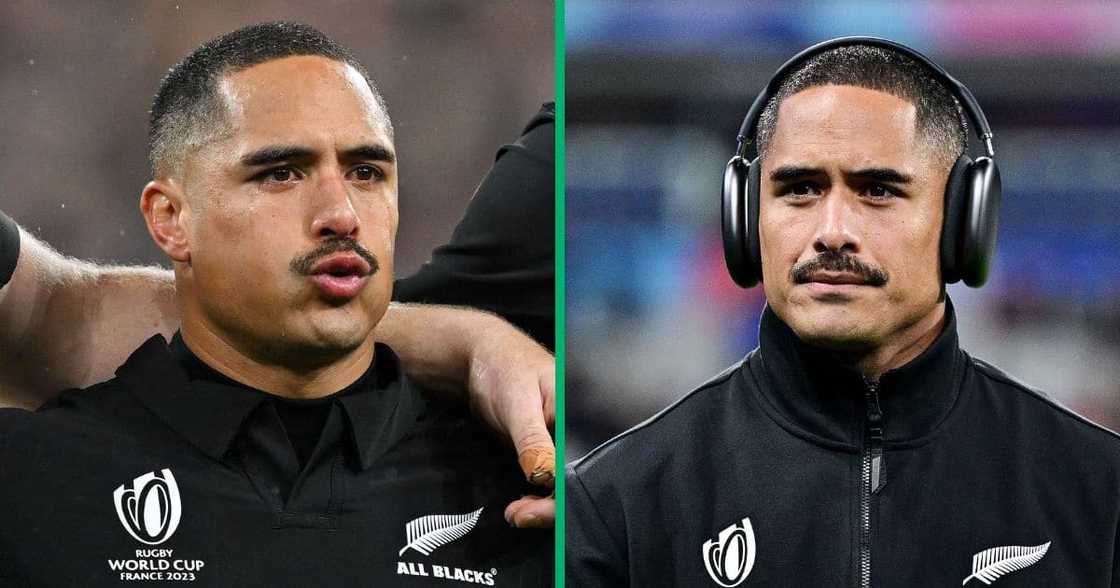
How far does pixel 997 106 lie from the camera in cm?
158

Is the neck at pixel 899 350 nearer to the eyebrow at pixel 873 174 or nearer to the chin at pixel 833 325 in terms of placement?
the chin at pixel 833 325

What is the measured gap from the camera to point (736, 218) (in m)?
1.41

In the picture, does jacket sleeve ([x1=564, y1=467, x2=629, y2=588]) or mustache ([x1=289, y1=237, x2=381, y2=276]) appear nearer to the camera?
mustache ([x1=289, y1=237, x2=381, y2=276])

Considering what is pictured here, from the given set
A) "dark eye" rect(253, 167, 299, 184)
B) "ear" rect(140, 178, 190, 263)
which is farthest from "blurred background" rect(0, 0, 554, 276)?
"dark eye" rect(253, 167, 299, 184)

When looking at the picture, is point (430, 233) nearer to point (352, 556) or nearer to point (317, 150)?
point (317, 150)

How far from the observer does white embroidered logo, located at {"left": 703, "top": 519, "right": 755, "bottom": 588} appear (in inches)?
54.3

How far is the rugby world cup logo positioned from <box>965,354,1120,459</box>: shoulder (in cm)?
80

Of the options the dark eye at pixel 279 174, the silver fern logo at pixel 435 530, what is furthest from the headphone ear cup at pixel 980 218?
the dark eye at pixel 279 174

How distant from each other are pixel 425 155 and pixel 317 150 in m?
0.13

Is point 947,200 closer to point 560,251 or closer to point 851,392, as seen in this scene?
point 851,392

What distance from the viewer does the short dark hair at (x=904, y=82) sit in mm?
1370

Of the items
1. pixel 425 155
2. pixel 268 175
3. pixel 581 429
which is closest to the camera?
pixel 268 175

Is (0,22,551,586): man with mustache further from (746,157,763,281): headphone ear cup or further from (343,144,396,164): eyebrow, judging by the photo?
(746,157,763,281): headphone ear cup

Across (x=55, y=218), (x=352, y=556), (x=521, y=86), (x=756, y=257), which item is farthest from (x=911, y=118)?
(x=55, y=218)
